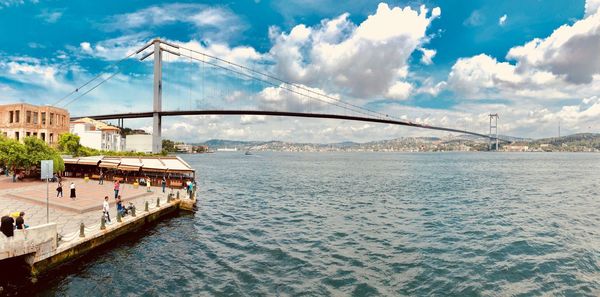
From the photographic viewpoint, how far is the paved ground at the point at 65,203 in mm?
18281

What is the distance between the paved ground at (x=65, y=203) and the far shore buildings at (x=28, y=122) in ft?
110

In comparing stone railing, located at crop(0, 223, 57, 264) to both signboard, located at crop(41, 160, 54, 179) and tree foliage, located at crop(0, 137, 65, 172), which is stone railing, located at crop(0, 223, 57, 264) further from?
tree foliage, located at crop(0, 137, 65, 172)

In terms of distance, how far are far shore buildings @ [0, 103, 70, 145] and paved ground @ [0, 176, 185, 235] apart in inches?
1321

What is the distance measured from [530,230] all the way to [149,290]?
72.0 feet

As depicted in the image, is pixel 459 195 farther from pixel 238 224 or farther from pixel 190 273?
pixel 190 273

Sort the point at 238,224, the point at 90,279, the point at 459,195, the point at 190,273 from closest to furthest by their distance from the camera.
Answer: the point at 90,279
the point at 190,273
the point at 238,224
the point at 459,195

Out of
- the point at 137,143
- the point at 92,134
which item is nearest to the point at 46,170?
the point at 92,134

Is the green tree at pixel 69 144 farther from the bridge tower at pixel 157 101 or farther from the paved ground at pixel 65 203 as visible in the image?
the paved ground at pixel 65 203

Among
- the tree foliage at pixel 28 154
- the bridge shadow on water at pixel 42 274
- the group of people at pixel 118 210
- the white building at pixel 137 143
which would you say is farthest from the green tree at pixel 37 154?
the white building at pixel 137 143

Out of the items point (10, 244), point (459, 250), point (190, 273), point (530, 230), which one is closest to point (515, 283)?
point (459, 250)

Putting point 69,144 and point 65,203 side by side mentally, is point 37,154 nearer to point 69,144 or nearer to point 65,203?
point 65,203

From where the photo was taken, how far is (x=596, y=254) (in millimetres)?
16766

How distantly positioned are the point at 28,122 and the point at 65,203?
49235 mm

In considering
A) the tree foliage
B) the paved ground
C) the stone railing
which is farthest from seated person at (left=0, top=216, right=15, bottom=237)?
the tree foliage
